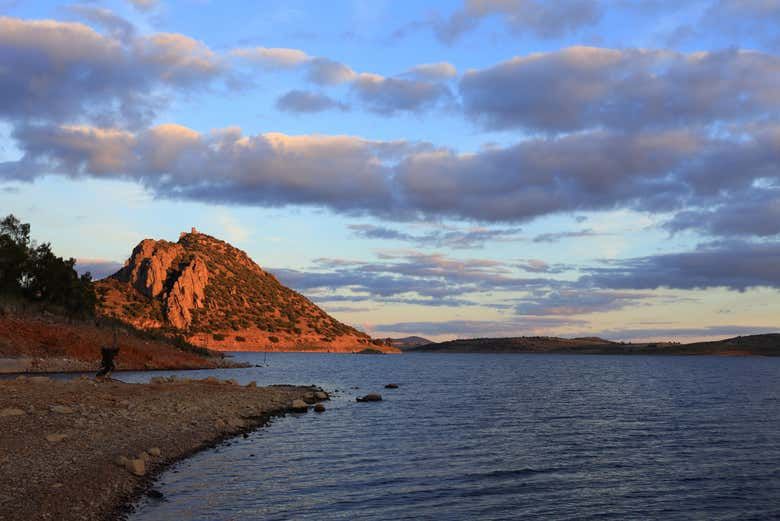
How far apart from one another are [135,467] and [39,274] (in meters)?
103

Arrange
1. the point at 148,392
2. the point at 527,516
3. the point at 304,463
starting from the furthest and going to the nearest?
the point at 148,392 < the point at 304,463 < the point at 527,516

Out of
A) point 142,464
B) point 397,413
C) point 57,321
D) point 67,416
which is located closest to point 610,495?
point 142,464

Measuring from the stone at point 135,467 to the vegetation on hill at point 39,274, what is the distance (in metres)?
96.3

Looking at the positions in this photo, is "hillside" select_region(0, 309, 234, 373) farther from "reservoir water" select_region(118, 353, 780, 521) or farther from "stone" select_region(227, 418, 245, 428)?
"reservoir water" select_region(118, 353, 780, 521)

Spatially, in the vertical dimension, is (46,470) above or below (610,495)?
above

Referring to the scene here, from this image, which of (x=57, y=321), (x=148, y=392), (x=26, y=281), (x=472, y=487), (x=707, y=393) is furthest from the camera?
(x=26, y=281)

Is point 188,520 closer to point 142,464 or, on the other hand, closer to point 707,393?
point 142,464

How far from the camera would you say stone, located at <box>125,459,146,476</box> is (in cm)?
2577

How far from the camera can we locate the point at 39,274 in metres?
115

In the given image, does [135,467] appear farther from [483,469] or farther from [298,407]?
[298,407]

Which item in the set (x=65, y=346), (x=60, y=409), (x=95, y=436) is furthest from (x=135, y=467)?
(x=65, y=346)

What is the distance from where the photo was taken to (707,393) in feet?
278

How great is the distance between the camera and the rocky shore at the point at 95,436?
2083 cm

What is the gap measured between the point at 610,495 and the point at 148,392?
1412 inches
